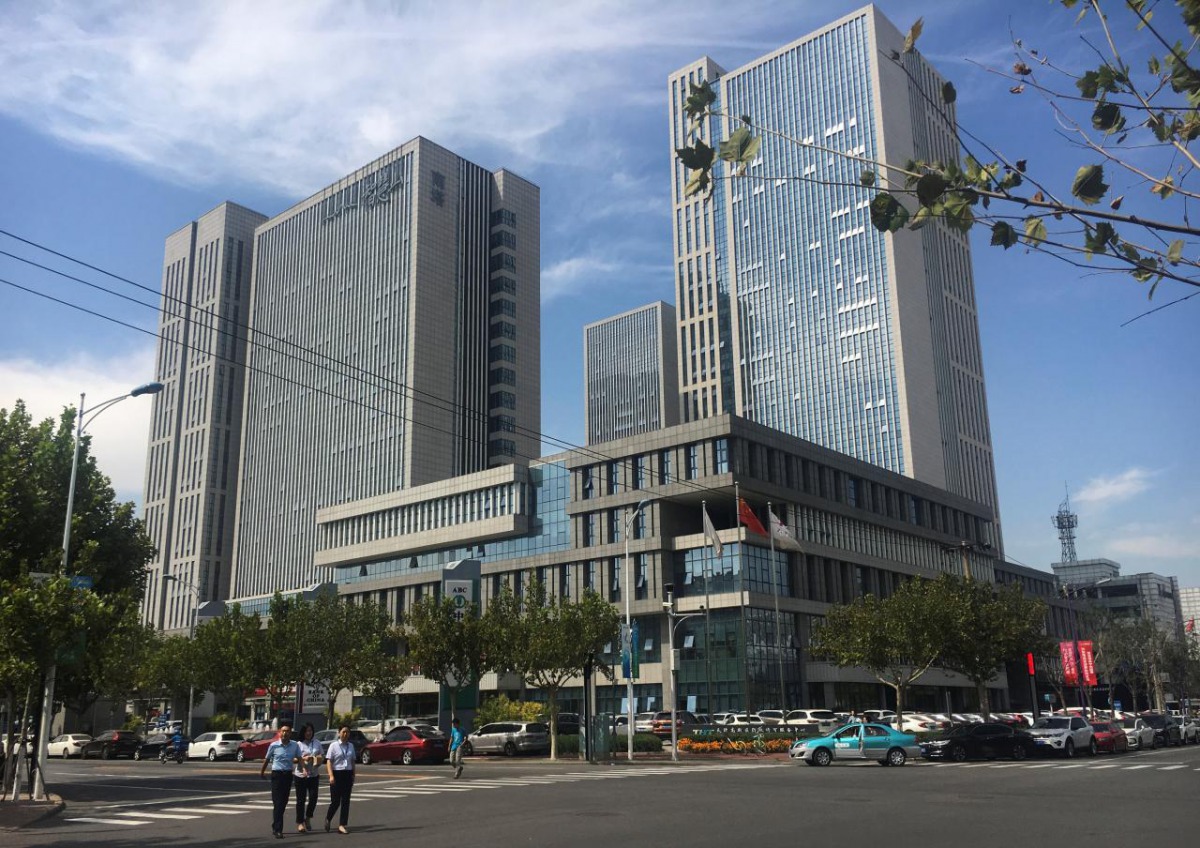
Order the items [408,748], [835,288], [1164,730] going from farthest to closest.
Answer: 1. [835,288]
2. [1164,730]
3. [408,748]

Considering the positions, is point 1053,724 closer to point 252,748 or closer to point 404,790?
point 404,790

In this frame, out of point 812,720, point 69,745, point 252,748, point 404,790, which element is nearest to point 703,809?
point 404,790

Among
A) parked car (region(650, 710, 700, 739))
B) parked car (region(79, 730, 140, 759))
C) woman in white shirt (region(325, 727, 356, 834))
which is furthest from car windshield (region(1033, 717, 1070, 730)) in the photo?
parked car (region(79, 730, 140, 759))

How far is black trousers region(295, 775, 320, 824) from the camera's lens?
17.4 meters

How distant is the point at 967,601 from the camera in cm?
5331

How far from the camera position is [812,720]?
57469 mm

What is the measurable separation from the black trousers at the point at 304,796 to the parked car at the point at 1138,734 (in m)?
39.4

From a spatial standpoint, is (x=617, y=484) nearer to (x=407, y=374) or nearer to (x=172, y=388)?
(x=407, y=374)

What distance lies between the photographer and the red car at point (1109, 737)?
133 feet

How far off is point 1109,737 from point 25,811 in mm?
40253

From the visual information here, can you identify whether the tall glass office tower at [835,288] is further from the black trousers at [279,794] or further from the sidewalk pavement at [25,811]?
the black trousers at [279,794]

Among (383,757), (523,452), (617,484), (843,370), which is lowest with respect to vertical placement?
(383,757)

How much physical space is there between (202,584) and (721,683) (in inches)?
3956

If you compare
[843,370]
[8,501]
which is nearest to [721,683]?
[8,501]
